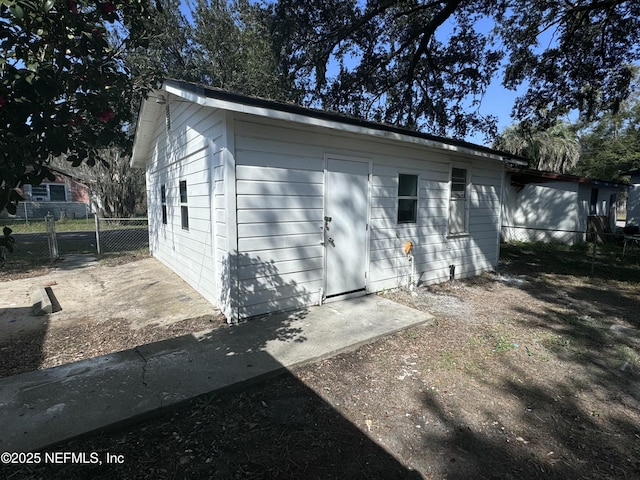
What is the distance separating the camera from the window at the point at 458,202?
6.70 metres

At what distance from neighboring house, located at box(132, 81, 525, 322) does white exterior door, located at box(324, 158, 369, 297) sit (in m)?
0.02

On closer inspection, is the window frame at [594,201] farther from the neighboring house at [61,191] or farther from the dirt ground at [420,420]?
the neighboring house at [61,191]

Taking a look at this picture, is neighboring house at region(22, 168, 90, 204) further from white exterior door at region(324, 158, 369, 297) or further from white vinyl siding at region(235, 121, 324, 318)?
white exterior door at region(324, 158, 369, 297)

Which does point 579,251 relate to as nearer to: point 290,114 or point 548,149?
point 290,114


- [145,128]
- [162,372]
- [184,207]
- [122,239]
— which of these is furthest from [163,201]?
[122,239]

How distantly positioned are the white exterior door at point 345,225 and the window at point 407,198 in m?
0.90

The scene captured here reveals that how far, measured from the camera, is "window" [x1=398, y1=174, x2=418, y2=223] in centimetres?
582

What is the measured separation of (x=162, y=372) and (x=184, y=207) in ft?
12.7

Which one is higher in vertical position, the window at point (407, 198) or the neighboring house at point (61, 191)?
the neighboring house at point (61, 191)

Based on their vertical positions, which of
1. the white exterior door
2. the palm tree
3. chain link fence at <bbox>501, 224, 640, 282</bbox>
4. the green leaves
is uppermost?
the palm tree

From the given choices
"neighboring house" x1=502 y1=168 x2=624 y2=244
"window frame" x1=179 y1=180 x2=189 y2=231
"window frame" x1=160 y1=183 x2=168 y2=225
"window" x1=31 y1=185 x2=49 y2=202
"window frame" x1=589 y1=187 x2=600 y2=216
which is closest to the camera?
"window frame" x1=179 y1=180 x2=189 y2=231

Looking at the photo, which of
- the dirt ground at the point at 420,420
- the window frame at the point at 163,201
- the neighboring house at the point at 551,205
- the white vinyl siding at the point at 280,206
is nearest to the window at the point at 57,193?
the window frame at the point at 163,201

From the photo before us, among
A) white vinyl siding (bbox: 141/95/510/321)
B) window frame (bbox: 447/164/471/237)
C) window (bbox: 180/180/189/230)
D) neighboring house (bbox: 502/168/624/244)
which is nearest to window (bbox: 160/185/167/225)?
white vinyl siding (bbox: 141/95/510/321)

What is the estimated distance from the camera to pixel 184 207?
20.2 feet
